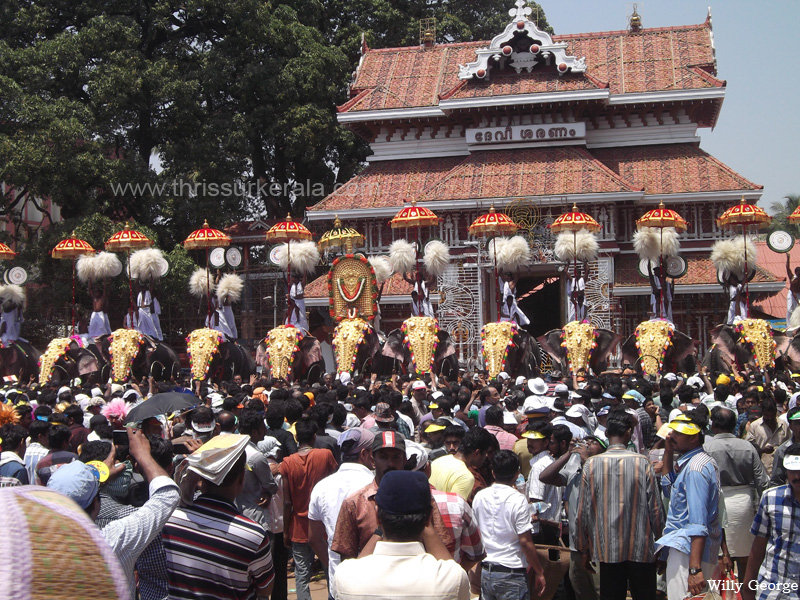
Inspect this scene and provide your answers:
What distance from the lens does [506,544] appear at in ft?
17.4

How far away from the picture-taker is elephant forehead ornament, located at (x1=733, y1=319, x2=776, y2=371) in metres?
17.9

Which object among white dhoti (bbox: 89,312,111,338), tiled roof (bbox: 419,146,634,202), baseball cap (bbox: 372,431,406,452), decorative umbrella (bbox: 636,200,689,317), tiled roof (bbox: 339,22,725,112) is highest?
tiled roof (bbox: 339,22,725,112)

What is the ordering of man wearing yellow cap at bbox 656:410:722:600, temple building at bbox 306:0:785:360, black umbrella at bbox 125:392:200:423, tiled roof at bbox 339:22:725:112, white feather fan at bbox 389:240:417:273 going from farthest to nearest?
tiled roof at bbox 339:22:725:112 → temple building at bbox 306:0:785:360 → white feather fan at bbox 389:240:417:273 → black umbrella at bbox 125:392:200:423 → man wearing yellow cap at bbox 656:410:722:600

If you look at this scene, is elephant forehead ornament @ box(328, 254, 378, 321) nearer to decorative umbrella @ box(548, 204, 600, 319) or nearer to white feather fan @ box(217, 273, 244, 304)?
white feather fan @ box(217, 273, 244, 304)

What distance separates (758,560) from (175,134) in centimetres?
2603

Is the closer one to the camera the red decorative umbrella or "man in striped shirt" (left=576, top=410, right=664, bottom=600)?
"man in striped shirt" (left=576, top=410, right=664, bottom=600)

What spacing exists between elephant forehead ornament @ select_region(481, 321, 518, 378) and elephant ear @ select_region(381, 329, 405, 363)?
1677 mm

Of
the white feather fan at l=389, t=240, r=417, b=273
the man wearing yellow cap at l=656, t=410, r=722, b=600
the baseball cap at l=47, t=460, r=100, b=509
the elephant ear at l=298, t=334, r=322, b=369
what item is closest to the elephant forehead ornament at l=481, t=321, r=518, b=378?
the white feather fan at l=389, t=240, r=417, b=273

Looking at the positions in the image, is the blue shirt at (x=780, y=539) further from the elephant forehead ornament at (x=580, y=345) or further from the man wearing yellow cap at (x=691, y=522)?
the elephant forehead ornament at (x=580, y=345)

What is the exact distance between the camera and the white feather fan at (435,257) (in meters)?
19.8

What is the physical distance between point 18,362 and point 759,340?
15842mm

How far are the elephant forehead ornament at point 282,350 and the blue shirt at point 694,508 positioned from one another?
1336 centimetres

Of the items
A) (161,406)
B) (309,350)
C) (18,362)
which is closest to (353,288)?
(309,350)

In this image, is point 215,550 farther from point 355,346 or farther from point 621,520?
point 355,346
